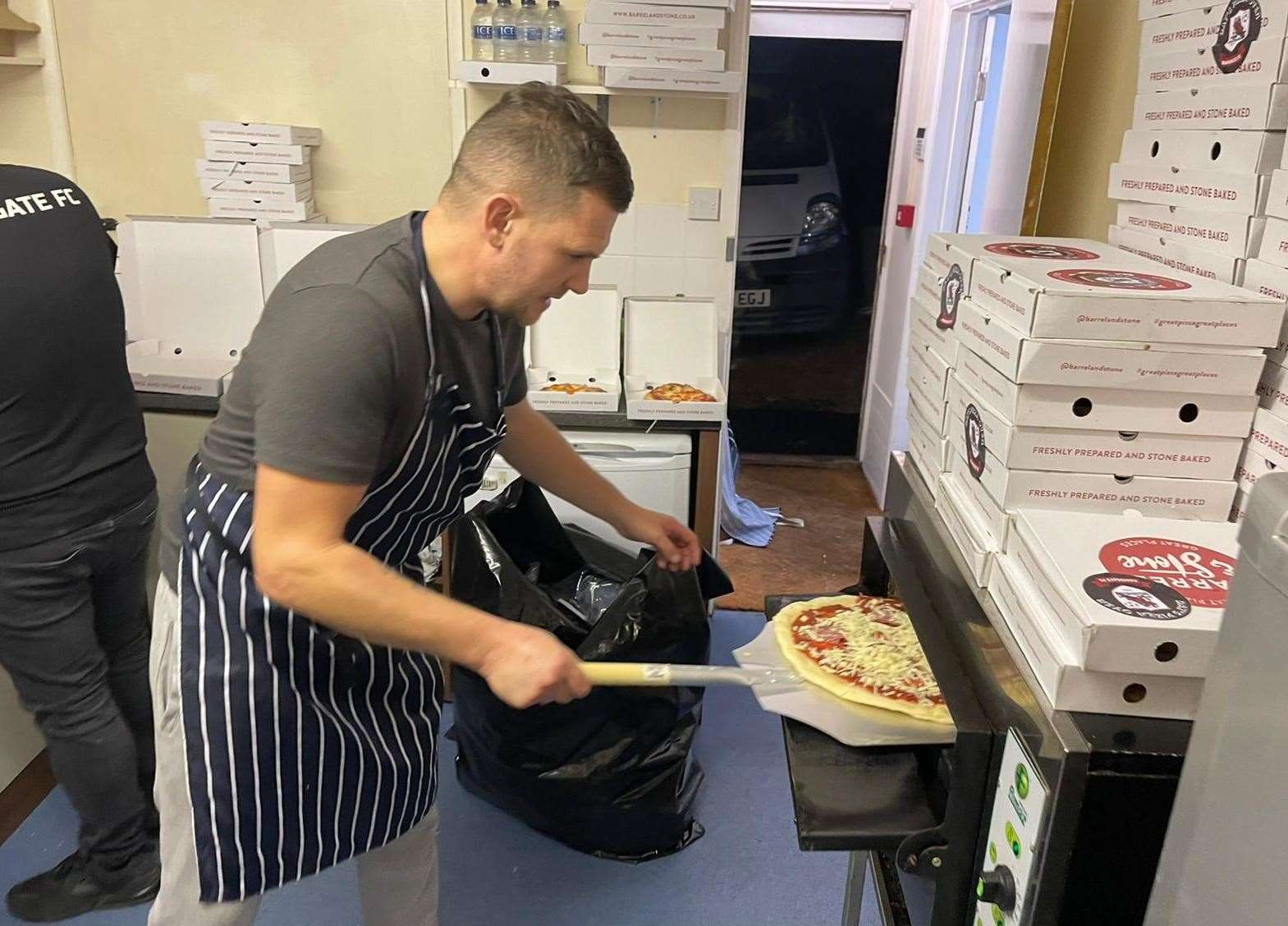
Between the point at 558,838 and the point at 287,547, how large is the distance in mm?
1260

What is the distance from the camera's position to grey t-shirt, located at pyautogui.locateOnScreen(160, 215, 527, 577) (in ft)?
3.28

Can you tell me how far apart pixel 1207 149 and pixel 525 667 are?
3.50 ft

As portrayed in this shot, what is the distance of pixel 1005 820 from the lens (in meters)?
0.94

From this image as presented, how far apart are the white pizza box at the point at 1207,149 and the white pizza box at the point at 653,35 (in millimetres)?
1189

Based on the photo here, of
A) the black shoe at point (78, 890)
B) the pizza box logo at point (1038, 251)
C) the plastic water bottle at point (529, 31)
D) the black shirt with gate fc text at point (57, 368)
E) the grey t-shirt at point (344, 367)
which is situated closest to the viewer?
the grey t-shirt at point (344, 367)

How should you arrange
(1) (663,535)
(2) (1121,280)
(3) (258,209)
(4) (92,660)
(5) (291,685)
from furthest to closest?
(3) (258,209)
(4) (92,660)
(1) (663,535)
(5) (291,685)
(2) (1121,280)

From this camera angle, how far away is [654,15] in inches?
94.5

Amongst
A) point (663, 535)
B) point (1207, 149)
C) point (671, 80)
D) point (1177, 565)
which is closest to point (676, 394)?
point (671, 80)

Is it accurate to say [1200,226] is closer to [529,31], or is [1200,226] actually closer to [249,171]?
[529,31]

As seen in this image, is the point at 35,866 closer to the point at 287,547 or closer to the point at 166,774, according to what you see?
the point at 166,774

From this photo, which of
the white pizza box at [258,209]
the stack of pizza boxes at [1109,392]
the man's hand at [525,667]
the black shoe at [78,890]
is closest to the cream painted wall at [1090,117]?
the stack of pizza boxes at [1109,392]

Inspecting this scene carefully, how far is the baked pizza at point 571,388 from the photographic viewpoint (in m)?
2.41

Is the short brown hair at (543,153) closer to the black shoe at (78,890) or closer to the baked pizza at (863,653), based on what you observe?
the baked pizza at (863,653)

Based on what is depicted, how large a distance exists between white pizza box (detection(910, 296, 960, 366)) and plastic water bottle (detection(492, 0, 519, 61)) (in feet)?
4.60
